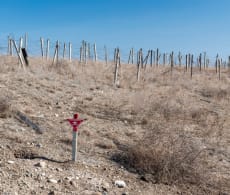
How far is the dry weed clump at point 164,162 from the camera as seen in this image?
4.17 m

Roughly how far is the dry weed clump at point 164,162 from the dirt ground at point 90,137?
0.40 feet

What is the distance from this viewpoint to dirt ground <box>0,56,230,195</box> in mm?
3736

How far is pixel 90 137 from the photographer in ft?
18.6

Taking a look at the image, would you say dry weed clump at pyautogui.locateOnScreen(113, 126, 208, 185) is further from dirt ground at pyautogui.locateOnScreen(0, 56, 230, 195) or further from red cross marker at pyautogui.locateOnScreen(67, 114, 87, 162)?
red cross marker at pyautogui.locateOnScreen(67, 114, 87, 162)

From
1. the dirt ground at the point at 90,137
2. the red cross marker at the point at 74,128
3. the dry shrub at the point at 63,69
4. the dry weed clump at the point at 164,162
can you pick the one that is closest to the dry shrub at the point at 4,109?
the dirt ground at the point at 90,137

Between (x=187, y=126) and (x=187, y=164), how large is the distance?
2.90 metres

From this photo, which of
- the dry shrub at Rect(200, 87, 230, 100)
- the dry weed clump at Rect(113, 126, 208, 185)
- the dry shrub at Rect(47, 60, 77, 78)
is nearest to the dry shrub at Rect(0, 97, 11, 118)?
the dry weed clump at Rect(113, 126, 208, 185)

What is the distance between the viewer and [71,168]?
4066 mm

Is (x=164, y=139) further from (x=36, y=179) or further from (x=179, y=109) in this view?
(x=179, y=109)

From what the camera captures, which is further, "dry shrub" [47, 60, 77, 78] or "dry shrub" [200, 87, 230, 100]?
"dry shrub" [47, 60, 77, 78]

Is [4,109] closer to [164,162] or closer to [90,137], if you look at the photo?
[90,137]

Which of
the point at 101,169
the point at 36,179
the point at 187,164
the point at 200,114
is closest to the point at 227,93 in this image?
the point at 200,114

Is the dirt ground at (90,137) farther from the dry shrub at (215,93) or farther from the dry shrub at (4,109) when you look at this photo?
the dry shrub at (215,93)

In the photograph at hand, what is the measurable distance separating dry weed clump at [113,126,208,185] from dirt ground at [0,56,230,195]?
0.40ft
